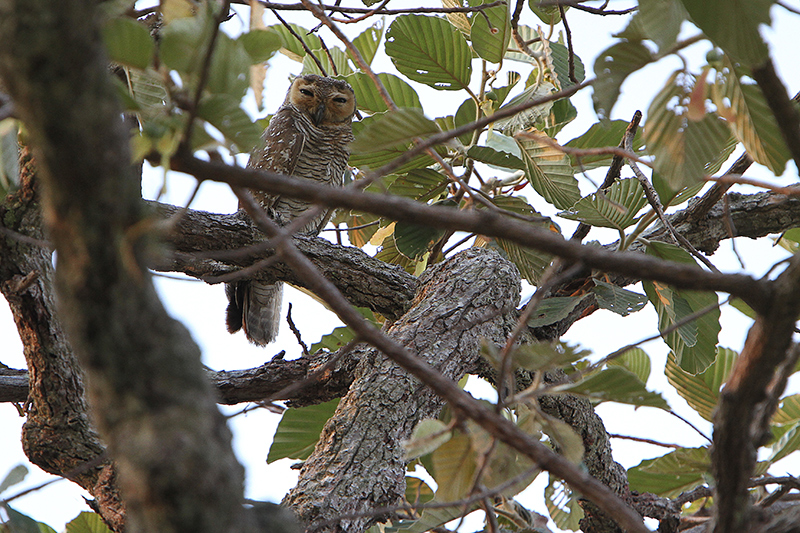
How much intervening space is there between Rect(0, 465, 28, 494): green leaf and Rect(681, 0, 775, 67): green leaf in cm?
112

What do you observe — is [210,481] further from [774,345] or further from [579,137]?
[579,137]

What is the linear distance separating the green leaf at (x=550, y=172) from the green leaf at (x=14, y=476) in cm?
133

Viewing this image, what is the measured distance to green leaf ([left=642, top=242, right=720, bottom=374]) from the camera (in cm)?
176

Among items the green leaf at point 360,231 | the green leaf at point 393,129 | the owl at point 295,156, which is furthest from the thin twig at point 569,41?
the owl at point 295,156

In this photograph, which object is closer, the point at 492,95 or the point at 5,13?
the point at 5,13

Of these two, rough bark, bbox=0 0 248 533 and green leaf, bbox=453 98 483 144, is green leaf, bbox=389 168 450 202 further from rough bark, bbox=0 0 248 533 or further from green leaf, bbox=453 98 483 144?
rough bark, bbox=0 0 248 533

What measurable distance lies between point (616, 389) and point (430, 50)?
1441 mm

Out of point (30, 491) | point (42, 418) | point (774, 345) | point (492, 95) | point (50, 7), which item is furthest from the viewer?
point (492, 95)

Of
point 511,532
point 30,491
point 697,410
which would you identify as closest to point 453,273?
point 511,532

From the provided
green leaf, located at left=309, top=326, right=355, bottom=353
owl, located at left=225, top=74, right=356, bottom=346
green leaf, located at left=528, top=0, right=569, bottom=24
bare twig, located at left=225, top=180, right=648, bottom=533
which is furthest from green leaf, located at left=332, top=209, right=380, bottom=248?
bare twig, located at left=225, top=180, right=648, bottom=533

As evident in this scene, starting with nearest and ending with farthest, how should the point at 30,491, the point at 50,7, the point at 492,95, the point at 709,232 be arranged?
the point at 50,7 → the point at 30,491 → the point at 492,95 → the point at 709,232

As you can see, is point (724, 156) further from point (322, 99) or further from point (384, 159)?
point (322, 99)

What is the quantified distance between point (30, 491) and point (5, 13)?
752mm

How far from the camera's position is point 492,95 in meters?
1.93
